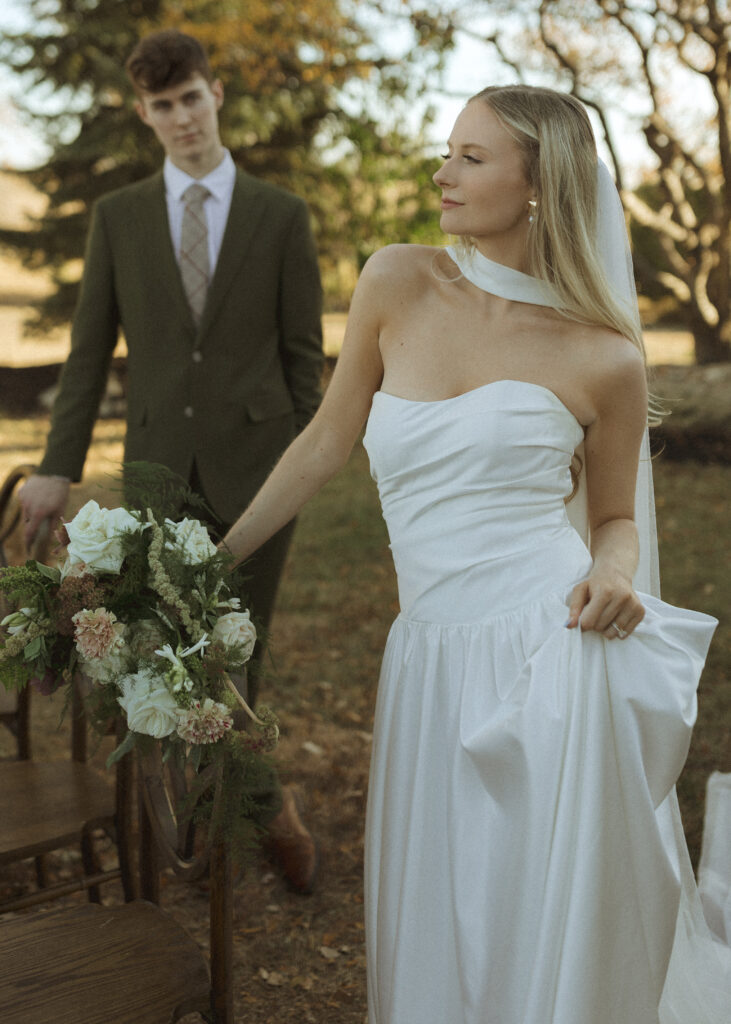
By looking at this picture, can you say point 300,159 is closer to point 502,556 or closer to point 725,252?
point 725,252

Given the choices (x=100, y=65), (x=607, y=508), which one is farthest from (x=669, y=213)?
(x=607, y=508)

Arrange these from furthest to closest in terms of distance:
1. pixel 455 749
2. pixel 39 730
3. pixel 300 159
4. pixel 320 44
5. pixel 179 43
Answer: pixel 300 159
pixel 320 44
pixel 39 730
pixel 179 43
pixel 455 749

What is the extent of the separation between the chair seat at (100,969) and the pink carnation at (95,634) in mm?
653

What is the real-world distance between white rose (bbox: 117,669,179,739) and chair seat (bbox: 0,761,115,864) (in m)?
0.82

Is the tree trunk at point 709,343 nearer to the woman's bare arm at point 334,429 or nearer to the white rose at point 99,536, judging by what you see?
the woman's bare arm at point 334,429

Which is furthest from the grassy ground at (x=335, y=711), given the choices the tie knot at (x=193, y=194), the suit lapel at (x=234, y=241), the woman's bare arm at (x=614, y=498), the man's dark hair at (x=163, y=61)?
the man's dark hair at (x=163, y=61)

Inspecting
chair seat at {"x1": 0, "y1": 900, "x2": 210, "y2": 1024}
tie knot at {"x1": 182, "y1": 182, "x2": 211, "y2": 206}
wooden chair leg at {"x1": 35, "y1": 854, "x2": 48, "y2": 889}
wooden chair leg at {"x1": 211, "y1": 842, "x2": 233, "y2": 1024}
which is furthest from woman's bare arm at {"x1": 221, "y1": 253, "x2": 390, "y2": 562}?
wooden chair leg at {"x1": 35, "y1": 854, "x2": 48, "y2": 889}

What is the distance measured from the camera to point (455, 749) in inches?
87.0

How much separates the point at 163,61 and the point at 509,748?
2536 mm

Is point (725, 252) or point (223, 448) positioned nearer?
point (223, 448)

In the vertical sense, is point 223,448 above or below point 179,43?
below

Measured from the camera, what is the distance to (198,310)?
3570mm

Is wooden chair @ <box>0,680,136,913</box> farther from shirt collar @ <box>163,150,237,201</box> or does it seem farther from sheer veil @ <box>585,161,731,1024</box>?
shirt collar @ <box>163,150,237,201</box>

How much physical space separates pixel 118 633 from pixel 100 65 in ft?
42.8
